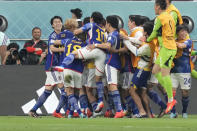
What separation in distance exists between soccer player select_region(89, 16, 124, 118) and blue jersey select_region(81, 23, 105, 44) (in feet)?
0.59

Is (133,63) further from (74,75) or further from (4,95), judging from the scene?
(4,95)

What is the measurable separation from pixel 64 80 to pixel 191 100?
401 cm

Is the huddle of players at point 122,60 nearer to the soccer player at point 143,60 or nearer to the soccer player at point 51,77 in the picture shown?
the soccer player at point 143,60

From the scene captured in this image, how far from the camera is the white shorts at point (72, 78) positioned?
53.0 feet

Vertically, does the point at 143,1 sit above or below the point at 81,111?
above

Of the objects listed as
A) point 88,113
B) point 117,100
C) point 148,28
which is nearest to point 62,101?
point 88,113

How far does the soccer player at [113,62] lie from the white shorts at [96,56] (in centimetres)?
11

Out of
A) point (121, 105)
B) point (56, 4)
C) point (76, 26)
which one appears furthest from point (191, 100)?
point (56, 4)

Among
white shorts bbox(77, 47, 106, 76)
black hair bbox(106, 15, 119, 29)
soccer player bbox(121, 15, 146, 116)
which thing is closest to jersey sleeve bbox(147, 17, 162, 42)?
soccer player bbox(121, 15, 146, 116)

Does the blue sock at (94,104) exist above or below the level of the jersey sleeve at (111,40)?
below

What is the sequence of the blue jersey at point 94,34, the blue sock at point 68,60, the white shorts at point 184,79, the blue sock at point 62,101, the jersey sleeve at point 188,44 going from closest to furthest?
1. the blue sock at point 68,60
2. the blue jersey at point 94,34
3. the jersey sleeve at point 188,44
4. the white shorts at point 184,79
5. the blue sock at point 62,101

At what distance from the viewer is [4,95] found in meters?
18.9

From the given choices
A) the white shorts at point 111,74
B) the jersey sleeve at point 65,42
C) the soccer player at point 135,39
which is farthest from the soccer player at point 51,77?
the soccer player at point 135,39

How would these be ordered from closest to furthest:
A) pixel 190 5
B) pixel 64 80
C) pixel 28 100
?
pixel 64 80 < pixel 28 100 < pixel 190 5
